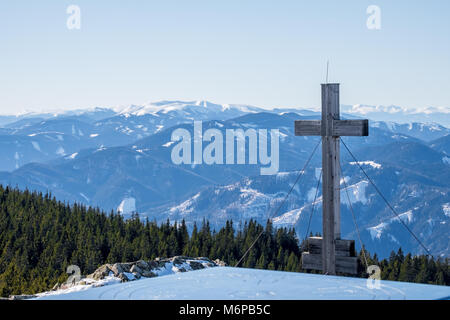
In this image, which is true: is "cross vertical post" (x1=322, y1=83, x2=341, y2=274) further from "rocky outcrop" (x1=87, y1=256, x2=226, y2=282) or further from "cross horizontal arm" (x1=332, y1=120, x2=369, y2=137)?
"rocky outcrop" (x1=87, y1=256, x2=226, y2=282)

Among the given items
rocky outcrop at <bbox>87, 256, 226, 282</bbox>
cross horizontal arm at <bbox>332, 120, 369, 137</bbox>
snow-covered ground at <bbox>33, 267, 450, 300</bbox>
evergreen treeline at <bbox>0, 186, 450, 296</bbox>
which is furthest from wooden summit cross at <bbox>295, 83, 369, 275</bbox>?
evergreen treeline at <bbox>0, 186, 450, 296</bbox>

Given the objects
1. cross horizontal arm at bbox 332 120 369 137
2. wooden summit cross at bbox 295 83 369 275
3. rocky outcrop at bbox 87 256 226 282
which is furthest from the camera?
rocky outcrop at bbox 87 256 226 282

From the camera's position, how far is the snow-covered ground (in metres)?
13.6

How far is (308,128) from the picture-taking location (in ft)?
57.6

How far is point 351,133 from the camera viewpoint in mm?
16953

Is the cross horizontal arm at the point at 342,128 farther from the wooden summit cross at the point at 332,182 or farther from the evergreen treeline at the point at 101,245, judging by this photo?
the evergreen treeline at the point at 101,245

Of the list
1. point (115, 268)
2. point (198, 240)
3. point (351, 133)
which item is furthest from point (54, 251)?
point (351, 133)

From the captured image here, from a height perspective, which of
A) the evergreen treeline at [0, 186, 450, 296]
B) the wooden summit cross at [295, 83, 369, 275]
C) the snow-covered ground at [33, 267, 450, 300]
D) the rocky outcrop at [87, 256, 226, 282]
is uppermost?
the wooden summit cross at [295, 83, 369, 275]

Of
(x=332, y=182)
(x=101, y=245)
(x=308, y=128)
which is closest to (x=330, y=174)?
(x=332, y=182)

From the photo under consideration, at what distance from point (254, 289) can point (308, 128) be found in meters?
4.92

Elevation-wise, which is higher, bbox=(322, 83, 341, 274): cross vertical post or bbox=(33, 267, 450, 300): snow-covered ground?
bbox=(322, 83, 341, 274): cross vertical post

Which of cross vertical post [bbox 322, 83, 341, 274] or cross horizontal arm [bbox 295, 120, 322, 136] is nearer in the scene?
cross vertical post [bbox 322, 83, 341, 274]

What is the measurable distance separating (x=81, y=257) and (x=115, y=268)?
149ft
